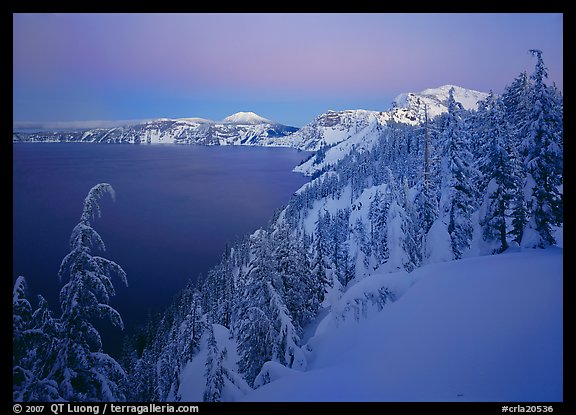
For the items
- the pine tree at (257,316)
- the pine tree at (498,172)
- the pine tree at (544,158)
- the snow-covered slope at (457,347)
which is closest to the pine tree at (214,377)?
the snow-covered slope at (457,347)

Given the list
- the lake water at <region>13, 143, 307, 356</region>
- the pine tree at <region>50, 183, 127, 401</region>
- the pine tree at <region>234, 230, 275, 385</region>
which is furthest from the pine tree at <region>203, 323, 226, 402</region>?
the lake water at <region>13, 143, 307, 356</region>

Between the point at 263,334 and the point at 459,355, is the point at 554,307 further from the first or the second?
the point at 263,334

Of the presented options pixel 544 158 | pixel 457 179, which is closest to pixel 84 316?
pixel 544 158

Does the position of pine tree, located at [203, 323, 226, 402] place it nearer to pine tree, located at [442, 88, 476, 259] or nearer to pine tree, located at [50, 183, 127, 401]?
pine tree, located at [50, 183, 127, 401]

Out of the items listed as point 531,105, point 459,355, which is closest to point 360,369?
point 459,355
